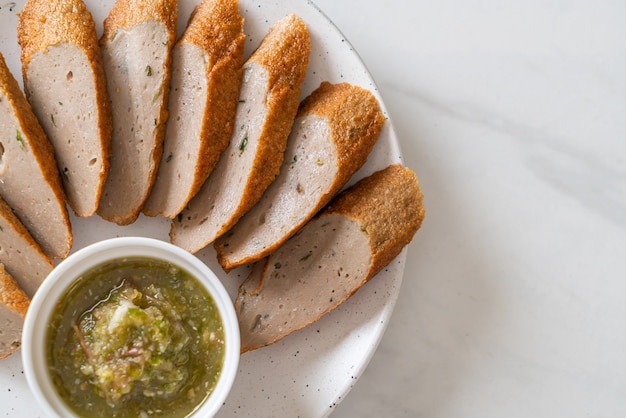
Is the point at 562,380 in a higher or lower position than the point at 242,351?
lower

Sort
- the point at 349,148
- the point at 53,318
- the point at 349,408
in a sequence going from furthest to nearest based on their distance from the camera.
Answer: the point at 349,408 → the point at 349,148 → the point at 53,318

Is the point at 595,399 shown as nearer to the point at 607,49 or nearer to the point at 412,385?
the point at 412,385

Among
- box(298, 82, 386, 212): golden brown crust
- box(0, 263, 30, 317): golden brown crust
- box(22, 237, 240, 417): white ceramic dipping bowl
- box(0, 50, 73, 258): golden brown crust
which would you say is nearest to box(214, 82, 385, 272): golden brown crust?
box(298, 82, 386, 212): golden brown crust

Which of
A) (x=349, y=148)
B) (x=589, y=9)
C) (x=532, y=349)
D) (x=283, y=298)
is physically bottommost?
(x=532, y=349)

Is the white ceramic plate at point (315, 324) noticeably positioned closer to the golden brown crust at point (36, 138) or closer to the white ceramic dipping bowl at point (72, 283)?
the golden brown crust at point (36, 138)

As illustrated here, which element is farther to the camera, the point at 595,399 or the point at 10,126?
the point at 595,399

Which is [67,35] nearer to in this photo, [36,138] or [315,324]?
[36,138]

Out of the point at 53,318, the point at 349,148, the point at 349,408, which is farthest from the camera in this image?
the point at 349,408

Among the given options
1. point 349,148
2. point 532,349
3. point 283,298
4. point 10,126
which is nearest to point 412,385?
point 532,349
